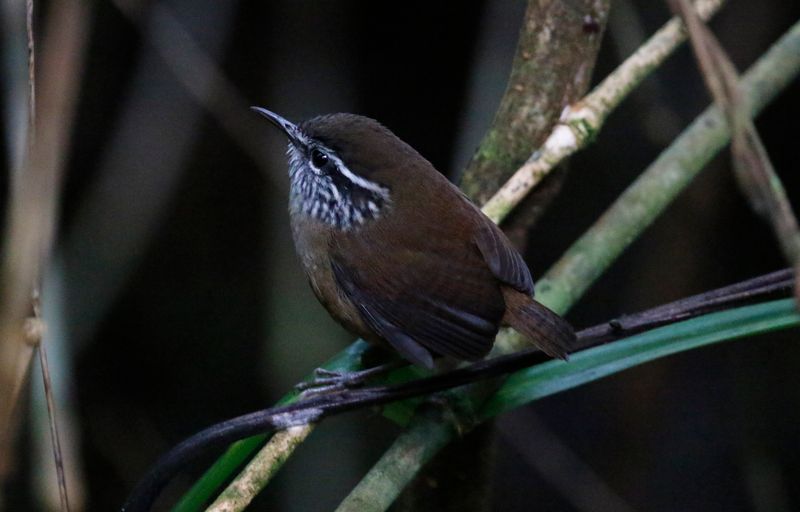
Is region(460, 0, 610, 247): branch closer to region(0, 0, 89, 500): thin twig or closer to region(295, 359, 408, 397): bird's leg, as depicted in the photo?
region(295, 359, 408, 397): bird's leg

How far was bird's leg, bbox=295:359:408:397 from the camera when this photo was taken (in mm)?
2017

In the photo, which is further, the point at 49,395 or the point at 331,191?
the point at 331,191

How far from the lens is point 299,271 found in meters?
3.93

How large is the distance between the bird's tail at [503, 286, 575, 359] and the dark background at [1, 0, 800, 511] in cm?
170

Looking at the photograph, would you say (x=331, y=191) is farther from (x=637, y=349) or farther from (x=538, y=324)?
(x=637, y=349)

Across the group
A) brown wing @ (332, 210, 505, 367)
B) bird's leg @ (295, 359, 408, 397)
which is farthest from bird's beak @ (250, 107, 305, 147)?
bird's leg @ (295, 359, 408, 397)

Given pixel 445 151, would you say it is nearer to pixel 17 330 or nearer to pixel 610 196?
pixel 610 196

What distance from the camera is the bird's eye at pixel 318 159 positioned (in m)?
2.42

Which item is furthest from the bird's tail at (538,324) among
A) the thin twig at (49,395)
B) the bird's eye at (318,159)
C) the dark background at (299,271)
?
the dark background at (299,271)

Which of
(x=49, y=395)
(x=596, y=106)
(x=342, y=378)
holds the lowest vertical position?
(x=49, y=395)

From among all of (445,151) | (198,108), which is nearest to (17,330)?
(198,108)

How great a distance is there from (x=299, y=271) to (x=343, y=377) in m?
1.88

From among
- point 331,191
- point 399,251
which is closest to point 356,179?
point 331,191

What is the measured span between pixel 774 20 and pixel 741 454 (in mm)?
1849
